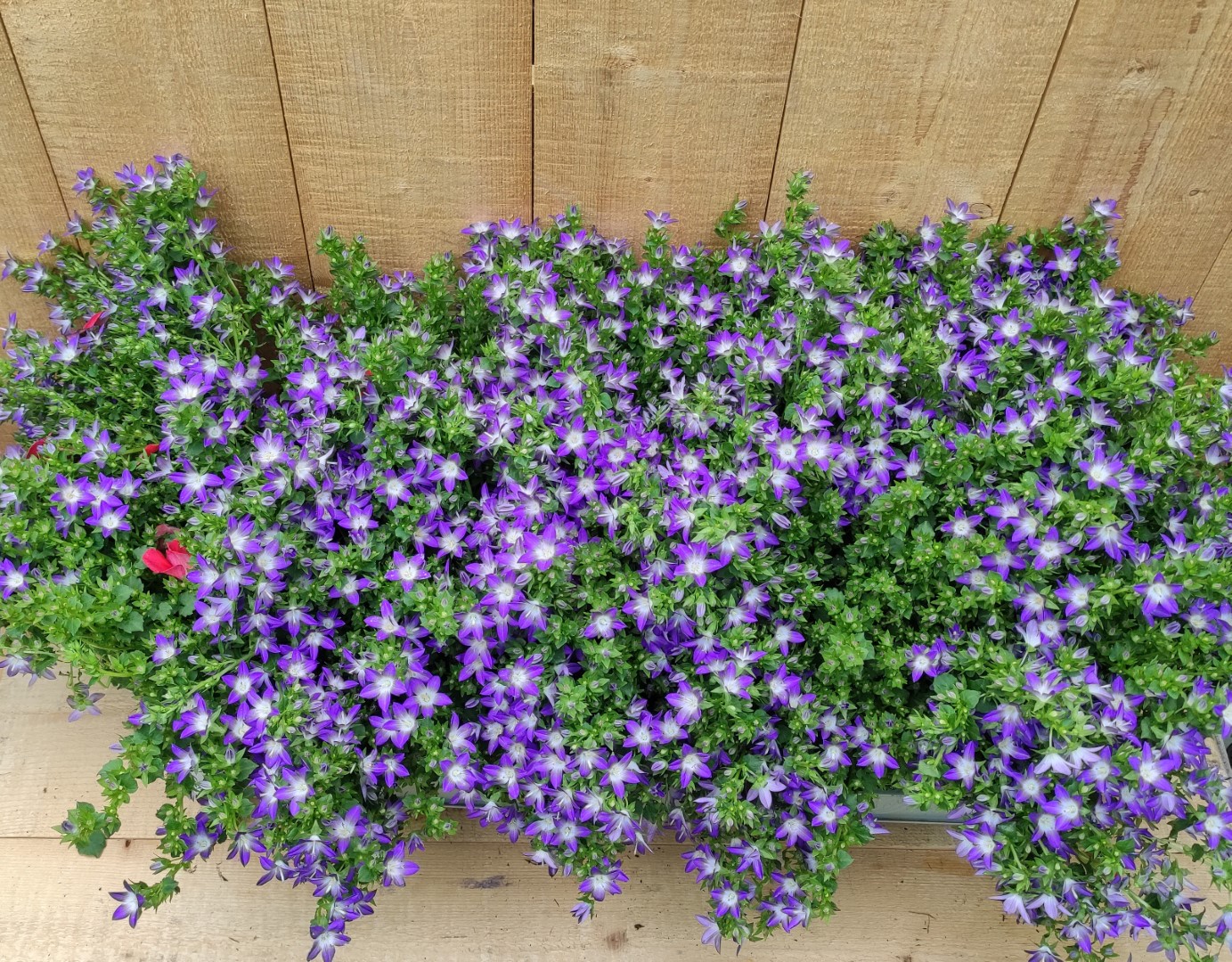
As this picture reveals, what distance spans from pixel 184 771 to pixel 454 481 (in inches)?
28.4

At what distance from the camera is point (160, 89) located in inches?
73.7

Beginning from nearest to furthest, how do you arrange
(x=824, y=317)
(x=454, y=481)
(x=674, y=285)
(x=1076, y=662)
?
(x=1076, y=662)
(x=454, y=481)
(x=824, y=317)
(x=674, y=285)

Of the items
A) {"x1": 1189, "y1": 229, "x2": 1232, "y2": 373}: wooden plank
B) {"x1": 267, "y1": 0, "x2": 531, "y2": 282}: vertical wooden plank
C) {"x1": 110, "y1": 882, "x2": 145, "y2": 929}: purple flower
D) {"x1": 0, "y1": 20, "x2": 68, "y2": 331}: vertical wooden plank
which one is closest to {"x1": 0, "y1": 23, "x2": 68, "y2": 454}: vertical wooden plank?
{"x1": 0, "y1": 20, "x2": 68, "y2": 331}: vertical wooden plank

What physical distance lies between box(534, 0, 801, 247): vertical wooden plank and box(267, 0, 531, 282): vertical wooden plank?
7cm

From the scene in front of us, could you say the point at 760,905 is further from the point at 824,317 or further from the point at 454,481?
the point at 824,317

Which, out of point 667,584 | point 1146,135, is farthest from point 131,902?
point 1146,135

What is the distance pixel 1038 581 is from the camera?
1587 mm

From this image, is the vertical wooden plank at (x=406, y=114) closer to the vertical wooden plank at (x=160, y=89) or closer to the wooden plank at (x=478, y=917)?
the vertical wooden plank at (x=160, y=89)

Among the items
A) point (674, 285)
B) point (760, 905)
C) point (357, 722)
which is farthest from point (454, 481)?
point (760, 905)

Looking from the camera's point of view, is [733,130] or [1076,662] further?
[733,130]

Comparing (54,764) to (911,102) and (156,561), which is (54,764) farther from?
(911,102)

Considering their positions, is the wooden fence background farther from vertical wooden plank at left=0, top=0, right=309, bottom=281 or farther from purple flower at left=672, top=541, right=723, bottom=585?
purple flower at left=672, top=541, right=723, bottom=585

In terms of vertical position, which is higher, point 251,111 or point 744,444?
point 251,111

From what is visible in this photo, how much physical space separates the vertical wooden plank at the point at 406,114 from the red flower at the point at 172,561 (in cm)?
88
